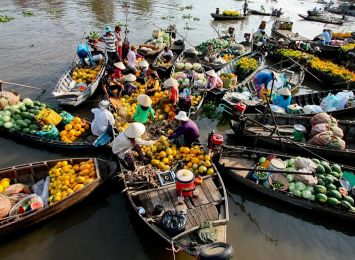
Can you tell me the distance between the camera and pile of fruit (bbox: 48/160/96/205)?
8773 mm

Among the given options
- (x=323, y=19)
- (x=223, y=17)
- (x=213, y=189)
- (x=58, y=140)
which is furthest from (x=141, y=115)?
(x=323, y=19)

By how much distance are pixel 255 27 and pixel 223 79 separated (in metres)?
24.5

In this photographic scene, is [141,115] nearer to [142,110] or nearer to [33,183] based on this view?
[142,110]

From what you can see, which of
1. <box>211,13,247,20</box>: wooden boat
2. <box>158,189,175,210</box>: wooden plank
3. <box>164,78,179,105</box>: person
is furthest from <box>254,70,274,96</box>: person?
<box>211,13,247,20</box>: wooden boat

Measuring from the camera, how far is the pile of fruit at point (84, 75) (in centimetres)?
1541

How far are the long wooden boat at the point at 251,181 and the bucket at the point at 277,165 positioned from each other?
626 mm

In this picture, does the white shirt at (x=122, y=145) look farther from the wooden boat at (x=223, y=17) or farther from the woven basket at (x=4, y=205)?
the wooden boat at (x=223, y=17)

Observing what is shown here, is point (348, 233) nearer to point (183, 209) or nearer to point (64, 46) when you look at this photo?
point (183, 209)

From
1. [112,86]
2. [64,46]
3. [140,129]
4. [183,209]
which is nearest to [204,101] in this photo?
[112,86]

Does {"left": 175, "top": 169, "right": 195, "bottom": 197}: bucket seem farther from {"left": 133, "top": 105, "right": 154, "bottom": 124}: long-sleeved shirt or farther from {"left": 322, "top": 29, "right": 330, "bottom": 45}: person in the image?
{"left": 322, "top": 29, "right": 330, "bottom": 45}: person

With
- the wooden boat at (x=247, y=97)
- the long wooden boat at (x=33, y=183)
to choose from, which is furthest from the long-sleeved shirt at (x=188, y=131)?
the wooden boat at (x=247, y=97)

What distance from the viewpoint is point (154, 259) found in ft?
26.7

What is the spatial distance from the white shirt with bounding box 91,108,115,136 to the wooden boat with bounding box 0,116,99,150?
0.57 m

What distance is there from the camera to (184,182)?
7988mm
